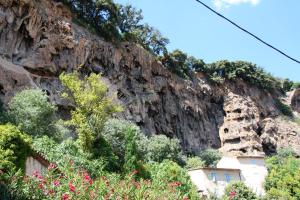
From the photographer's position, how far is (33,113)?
1097 inches

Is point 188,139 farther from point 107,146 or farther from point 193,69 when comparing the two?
point 107,146

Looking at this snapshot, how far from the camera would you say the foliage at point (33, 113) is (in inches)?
1085

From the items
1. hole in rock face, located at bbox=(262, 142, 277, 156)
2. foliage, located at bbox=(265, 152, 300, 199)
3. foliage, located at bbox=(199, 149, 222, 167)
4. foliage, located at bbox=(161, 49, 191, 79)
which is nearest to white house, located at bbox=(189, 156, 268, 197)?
foliage, located at bbox=(265, 152, 300, 199)

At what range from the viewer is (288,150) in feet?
182

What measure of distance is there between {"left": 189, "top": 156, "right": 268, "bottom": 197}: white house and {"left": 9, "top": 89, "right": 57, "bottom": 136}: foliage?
46.1 ft

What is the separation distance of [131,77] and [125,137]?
59.0 ft

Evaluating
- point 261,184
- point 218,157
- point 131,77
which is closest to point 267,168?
point 261,184

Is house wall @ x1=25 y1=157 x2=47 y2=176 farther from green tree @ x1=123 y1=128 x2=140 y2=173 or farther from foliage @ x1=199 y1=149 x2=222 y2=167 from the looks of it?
foliage @ x1=199 y1=149 x2=222 y2=167

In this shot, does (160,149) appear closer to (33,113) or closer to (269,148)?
(33,113)

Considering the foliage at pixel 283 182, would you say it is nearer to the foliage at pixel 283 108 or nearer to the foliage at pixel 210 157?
the foliage at pixel 210 157

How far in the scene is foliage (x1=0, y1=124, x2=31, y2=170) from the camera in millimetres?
16519

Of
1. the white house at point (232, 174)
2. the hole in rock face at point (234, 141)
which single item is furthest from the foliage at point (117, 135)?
the hole in rock face at point (234, 141)

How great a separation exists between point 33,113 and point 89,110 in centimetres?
419

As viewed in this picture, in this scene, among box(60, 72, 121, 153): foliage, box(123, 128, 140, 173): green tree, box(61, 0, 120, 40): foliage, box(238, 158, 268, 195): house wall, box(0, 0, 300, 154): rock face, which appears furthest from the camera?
box(61, 0, 120, 40): foliage
